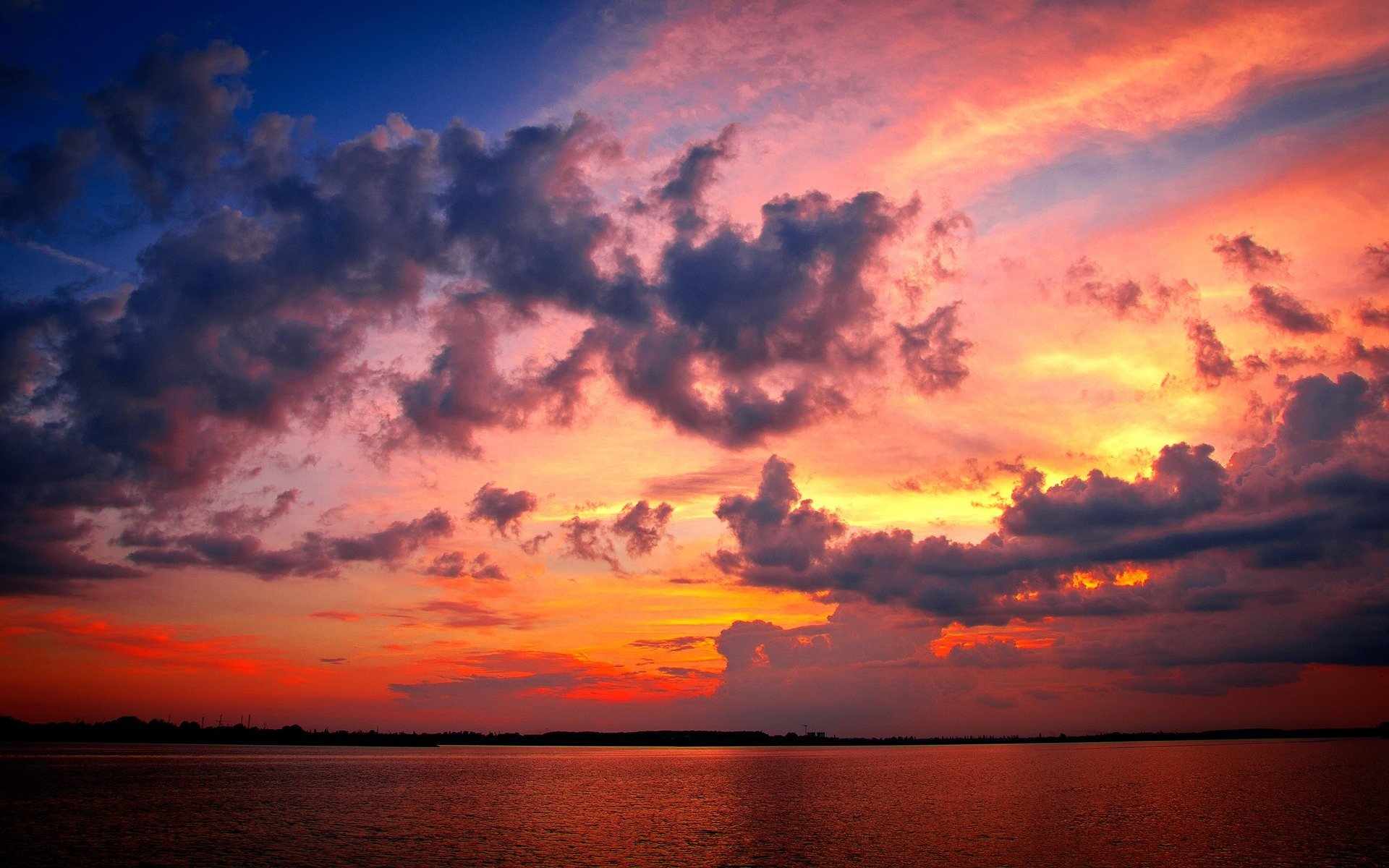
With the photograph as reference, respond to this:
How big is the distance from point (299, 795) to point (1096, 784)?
389 feet

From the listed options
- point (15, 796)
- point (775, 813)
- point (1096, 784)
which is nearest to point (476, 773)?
point (15, 796)

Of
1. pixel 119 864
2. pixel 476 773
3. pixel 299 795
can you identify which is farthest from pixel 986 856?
pixel 476 773

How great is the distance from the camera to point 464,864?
57562mm

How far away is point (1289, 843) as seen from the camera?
66.6m

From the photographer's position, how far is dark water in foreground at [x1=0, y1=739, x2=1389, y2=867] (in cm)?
6106

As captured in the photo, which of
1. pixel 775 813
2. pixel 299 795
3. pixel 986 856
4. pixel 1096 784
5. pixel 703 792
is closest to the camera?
pixel 986 856

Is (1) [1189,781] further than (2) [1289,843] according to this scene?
Yes

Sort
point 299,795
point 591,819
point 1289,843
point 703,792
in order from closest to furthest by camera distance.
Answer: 1. point 1289,843
2. point 591,819
3. point 299,795
4. point 703,792

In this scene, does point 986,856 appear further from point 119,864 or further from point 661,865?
point 119,864

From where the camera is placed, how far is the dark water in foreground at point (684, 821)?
61.1m

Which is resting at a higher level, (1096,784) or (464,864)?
Result: (464,864)

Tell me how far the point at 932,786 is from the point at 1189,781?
152 ft

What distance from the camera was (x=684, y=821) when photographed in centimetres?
8538

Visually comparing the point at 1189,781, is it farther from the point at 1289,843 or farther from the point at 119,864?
the point at 119,864
